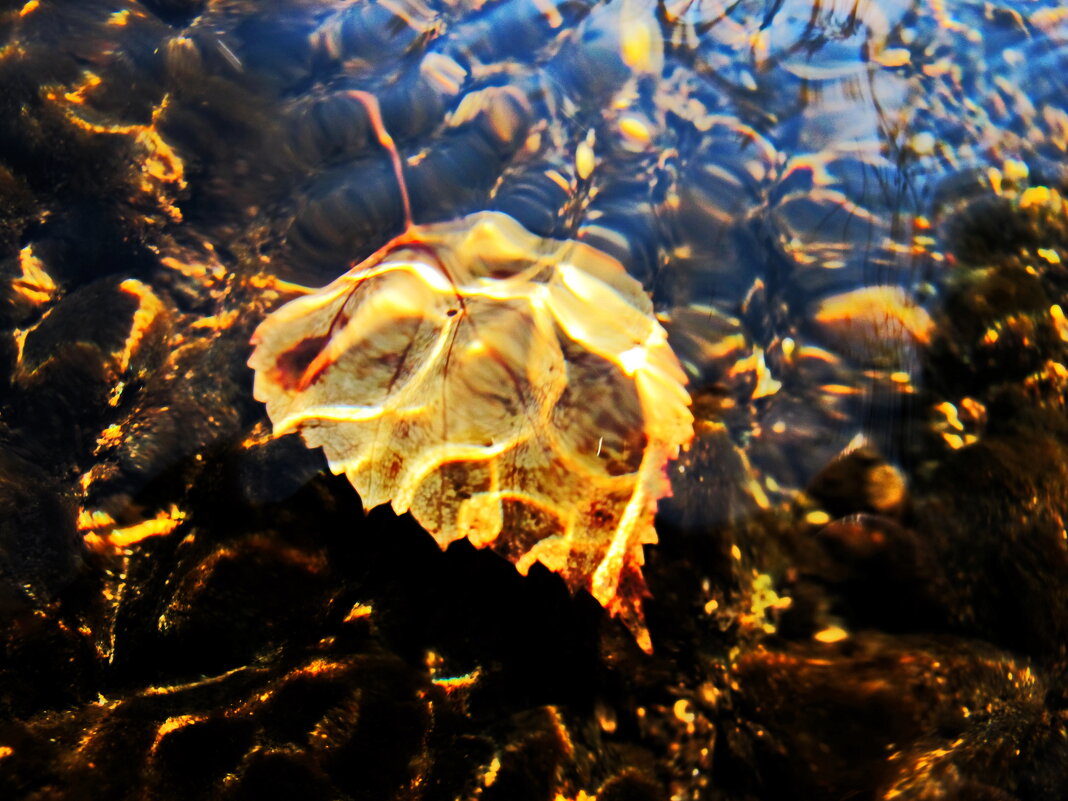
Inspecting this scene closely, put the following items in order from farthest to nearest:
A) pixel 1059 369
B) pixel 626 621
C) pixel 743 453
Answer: pixel 1059 369
pixel 743 453
pixel 626 621

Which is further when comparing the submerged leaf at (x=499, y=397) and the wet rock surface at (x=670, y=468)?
the submerged leaf at (x=499, y=397)

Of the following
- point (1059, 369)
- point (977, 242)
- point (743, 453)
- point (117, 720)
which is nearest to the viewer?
point (117, 720)

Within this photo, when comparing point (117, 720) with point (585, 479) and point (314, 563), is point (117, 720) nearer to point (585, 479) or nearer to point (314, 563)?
point (314, 563)

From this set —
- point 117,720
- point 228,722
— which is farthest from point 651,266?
point 117,720

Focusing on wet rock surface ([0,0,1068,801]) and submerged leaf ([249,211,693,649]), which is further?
submerged leaf ([249,211,693,649])
